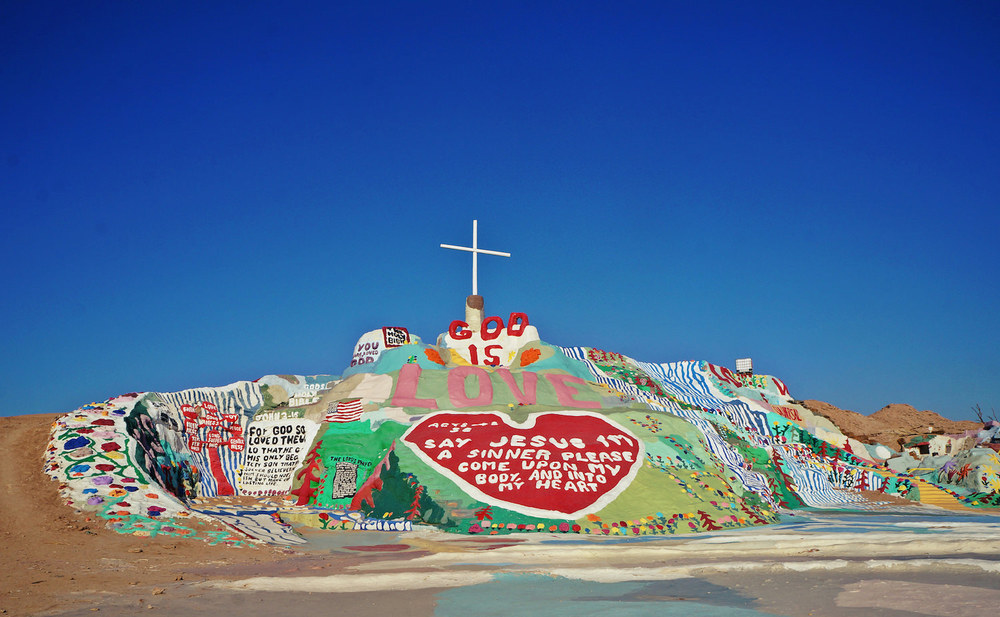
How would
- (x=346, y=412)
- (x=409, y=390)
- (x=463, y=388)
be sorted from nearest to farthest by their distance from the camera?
(x=346, y=412)
(x=409, y=390)
(x=463, y=388)

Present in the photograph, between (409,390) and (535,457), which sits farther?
(409,390)

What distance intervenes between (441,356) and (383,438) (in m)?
7.82

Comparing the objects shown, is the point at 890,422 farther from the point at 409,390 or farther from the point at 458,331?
the point at 409,390

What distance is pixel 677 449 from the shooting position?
1892 centimetres

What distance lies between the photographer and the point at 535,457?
692 inches

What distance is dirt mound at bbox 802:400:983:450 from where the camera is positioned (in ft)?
129

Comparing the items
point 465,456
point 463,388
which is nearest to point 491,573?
point 465,456

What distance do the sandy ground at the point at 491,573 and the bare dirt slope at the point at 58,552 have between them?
0.03 meters

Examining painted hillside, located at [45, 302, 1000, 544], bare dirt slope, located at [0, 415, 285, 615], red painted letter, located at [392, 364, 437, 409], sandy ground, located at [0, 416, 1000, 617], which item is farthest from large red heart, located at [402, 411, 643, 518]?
bare dirt slope, located at [0, 415, 285, 615]

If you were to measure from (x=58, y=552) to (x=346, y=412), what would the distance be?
32.7 feet

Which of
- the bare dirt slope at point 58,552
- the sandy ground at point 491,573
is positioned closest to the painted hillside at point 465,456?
the bare dirt slope at point 58,552

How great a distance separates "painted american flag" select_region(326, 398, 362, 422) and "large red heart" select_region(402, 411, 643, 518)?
233 cm

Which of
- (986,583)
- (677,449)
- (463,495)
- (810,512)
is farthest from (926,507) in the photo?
(986,583)

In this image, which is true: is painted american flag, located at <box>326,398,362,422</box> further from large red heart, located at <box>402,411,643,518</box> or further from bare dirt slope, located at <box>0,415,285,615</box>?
bare dirt slope, located at <box>0,415,285,615</box>
